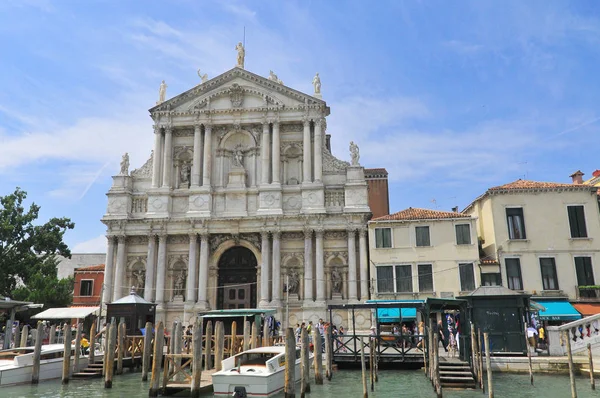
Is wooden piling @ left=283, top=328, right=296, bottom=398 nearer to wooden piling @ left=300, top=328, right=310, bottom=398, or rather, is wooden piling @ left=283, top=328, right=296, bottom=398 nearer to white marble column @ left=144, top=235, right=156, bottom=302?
wooden piling @ left=300, top=328, right=310, bottom=398

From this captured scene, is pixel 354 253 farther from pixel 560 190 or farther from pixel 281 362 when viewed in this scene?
pixel 281 362

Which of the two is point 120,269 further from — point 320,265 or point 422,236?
point 422,236

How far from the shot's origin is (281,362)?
15.0 m

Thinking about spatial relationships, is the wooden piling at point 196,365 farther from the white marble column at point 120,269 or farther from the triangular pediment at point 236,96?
the triangular pediment at point 236,96

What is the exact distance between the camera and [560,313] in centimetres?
2314

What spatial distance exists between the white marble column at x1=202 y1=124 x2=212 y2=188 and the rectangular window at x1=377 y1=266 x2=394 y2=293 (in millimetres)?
10403

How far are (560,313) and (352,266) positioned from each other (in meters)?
9.67

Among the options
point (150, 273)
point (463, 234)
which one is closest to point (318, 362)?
point (463, 234)

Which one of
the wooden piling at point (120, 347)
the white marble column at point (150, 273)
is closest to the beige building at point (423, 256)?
the white marble column at point (150, 273)

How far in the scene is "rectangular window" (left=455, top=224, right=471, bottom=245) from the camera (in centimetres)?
2620

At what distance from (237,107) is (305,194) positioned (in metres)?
6.42

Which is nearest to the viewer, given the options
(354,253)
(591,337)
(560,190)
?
(591,337)

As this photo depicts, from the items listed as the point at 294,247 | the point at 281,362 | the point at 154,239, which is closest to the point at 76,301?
the point at 154,239

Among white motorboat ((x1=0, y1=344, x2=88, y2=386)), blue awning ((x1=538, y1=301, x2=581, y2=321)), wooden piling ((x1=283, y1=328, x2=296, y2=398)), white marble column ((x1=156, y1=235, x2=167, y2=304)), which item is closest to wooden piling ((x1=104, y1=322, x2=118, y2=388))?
white motorboat ((x1=0, y1=344, x2=88, y2=386))
